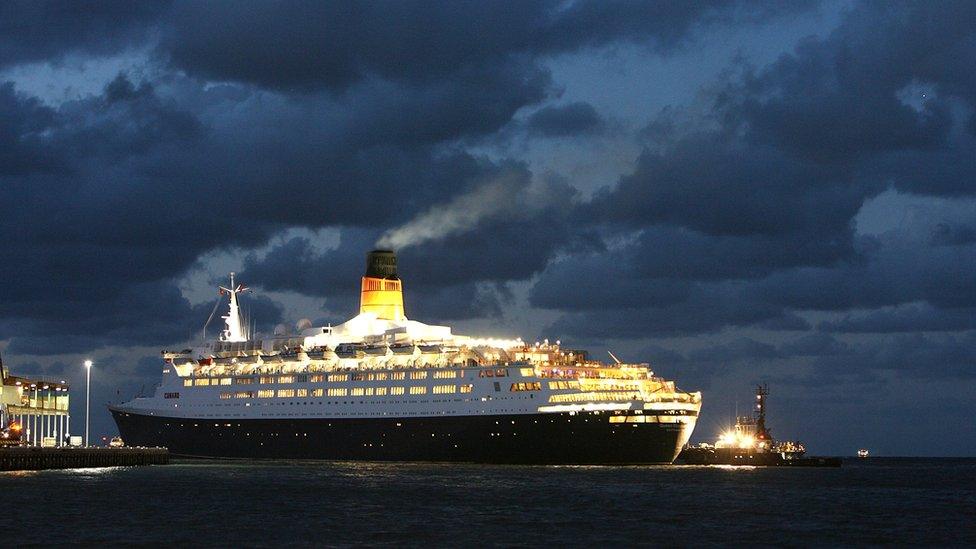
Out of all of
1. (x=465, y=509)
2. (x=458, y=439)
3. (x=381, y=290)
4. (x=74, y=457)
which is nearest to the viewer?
(x=465, y=509)

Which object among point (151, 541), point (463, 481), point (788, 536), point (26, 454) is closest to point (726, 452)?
point (463, 481)

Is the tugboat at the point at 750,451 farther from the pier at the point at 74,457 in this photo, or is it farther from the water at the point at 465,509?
the pier at the point at 74,457

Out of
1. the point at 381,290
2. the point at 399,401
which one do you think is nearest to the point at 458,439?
the point at 399,401

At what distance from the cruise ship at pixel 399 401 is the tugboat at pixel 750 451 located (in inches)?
980

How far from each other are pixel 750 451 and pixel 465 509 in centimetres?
7058

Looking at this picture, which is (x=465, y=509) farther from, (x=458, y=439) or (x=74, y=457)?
(x=74, y=457)

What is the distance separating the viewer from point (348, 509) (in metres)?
69.5

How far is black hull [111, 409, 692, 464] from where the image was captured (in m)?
103

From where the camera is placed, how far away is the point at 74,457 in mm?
112562

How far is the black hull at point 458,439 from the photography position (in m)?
103

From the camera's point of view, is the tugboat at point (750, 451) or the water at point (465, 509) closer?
the water at point (465, 509)

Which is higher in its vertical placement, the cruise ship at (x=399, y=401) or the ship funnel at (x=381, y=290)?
the ship funnel at (x=381, y=290)

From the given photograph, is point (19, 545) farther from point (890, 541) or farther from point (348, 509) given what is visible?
point (890, 541)

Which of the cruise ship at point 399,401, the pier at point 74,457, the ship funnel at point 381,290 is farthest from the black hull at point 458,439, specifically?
the ship funnel at point 381,290
